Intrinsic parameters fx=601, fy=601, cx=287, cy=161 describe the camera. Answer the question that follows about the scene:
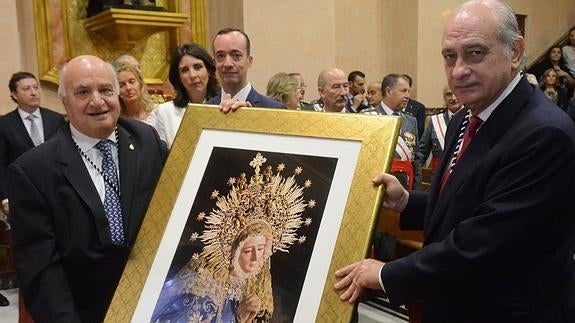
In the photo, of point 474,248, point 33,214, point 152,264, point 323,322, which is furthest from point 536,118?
point 33,214

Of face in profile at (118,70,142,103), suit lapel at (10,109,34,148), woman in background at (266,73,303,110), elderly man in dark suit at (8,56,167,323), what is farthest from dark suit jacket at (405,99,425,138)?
elderly man in dark suit at (8,56,167,323)

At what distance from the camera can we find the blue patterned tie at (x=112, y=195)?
2.05m

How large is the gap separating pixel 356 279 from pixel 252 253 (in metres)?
0.37

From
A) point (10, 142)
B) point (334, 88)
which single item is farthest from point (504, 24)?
point (10, 142)

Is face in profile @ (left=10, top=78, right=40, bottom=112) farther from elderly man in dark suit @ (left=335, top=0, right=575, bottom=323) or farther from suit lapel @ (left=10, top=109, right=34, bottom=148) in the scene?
elderly man in dark suit @ (left=335, top=0, right=575, bottom=323)

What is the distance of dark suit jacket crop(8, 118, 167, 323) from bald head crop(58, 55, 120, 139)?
115 mm

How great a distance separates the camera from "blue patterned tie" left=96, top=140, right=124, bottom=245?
2051 millimetres

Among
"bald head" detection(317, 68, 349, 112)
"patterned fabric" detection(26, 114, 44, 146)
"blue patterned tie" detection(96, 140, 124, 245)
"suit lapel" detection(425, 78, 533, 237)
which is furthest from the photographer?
"patterned fabric" detection(26, 114, 44, 146)

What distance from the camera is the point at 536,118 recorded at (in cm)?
157

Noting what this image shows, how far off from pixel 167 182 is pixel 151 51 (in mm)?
6041

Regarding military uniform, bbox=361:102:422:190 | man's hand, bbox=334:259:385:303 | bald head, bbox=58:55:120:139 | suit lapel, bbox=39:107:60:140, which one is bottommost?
military uniform, bbox=361:102:422:190

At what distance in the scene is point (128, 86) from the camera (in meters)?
3.69

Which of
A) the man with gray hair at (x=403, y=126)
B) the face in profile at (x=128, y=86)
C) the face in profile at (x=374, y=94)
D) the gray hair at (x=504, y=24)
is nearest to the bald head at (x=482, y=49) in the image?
the gray hair at (x=504, y=24)

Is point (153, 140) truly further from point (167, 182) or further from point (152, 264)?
point (152, 264)
